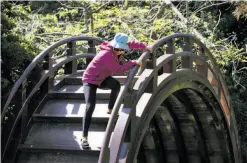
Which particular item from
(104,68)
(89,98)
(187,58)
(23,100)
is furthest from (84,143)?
(187,58)

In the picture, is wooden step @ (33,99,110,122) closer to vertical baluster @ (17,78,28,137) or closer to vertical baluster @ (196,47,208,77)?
vertical baluster @ (17,78,28,137)

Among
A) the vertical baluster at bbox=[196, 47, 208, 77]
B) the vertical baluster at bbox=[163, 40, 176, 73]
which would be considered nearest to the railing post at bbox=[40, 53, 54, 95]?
the vertical baluster at bbox=[163, 40, 176, 73]

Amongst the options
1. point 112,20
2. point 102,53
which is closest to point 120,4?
point 112,20

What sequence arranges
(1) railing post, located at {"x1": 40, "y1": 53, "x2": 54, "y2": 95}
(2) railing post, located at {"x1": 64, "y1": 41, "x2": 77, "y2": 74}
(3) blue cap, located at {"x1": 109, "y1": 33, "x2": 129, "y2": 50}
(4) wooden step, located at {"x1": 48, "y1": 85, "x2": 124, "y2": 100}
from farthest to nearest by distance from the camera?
(2) railing post, located at {"x1": 64, "y1": 41, "x2": 77, "y2": 74}
(4) wooden step, located at {"x1": 48, "y1": 85, "x2": 124, "y2": 100}
(1) railing post, located at {"x1": 40, "y1": 53, "x2": 54, "y2": 95}
(3) blue cap, located at {"x1": 109, "y1": 33, "x2": 129, "y2": 50}

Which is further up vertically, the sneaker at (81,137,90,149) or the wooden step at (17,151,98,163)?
the sneaker at (81,137,90,149)

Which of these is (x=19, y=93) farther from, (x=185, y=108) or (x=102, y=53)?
(x=185, y=108)

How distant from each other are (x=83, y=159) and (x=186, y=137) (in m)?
5.63

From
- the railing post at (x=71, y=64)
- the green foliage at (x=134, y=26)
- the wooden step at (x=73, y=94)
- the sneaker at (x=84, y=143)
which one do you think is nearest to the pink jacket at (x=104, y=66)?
the sneaker at (x=84, y=143)

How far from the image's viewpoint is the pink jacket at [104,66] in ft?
19.1

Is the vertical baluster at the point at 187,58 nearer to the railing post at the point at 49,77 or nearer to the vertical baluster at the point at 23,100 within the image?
the railing post at the point at 49,77

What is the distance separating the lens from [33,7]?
60.8 ft

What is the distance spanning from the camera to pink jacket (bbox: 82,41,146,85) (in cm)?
581

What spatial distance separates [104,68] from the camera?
588 centimetres

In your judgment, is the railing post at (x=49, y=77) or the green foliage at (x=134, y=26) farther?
the green foliage at (x=134, y=26)
